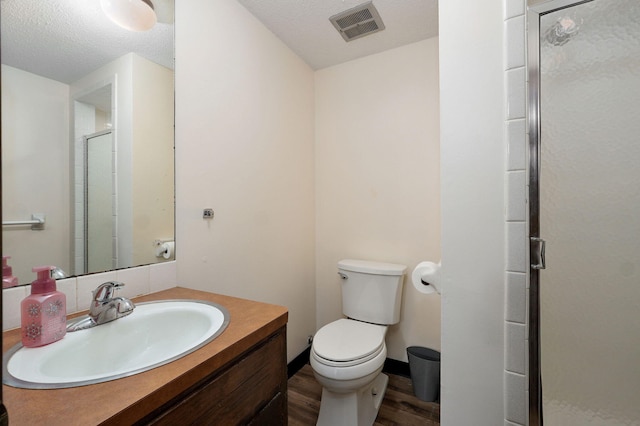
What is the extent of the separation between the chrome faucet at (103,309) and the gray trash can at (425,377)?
1510 mm

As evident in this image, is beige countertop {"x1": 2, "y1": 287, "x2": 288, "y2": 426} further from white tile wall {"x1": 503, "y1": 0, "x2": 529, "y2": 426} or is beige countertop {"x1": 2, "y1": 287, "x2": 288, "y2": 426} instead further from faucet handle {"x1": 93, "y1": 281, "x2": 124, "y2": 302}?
white tile wall {"x1": 503, "y1": 0, "x2": 529, "y2": 426}

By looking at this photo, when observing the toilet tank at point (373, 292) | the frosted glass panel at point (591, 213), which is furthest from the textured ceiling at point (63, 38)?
the toilet tank at point (373, 292)

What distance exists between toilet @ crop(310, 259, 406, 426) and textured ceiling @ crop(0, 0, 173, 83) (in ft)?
4.75

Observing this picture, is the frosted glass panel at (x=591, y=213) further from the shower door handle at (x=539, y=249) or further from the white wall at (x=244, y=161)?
the white wall at (x=244, y=161)

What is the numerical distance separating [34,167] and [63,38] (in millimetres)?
422

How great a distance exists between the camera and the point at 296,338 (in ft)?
6.49

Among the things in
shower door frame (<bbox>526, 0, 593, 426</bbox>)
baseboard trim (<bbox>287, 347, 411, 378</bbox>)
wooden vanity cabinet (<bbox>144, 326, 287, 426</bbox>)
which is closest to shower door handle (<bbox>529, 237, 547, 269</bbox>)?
shower door frame (<bbox>526, 0, 593, 426</bbox>)

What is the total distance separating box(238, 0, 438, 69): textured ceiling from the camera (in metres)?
1.55

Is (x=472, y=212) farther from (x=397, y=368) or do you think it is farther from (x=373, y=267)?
(x=397, y=368)

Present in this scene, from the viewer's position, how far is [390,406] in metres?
1.64

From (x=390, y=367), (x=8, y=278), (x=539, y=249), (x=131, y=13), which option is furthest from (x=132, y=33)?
(x=390, y=367)

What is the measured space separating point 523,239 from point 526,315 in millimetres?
227

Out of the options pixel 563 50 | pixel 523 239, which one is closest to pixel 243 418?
pixel 523 239

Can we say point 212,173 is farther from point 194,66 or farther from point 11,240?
point 11,240
